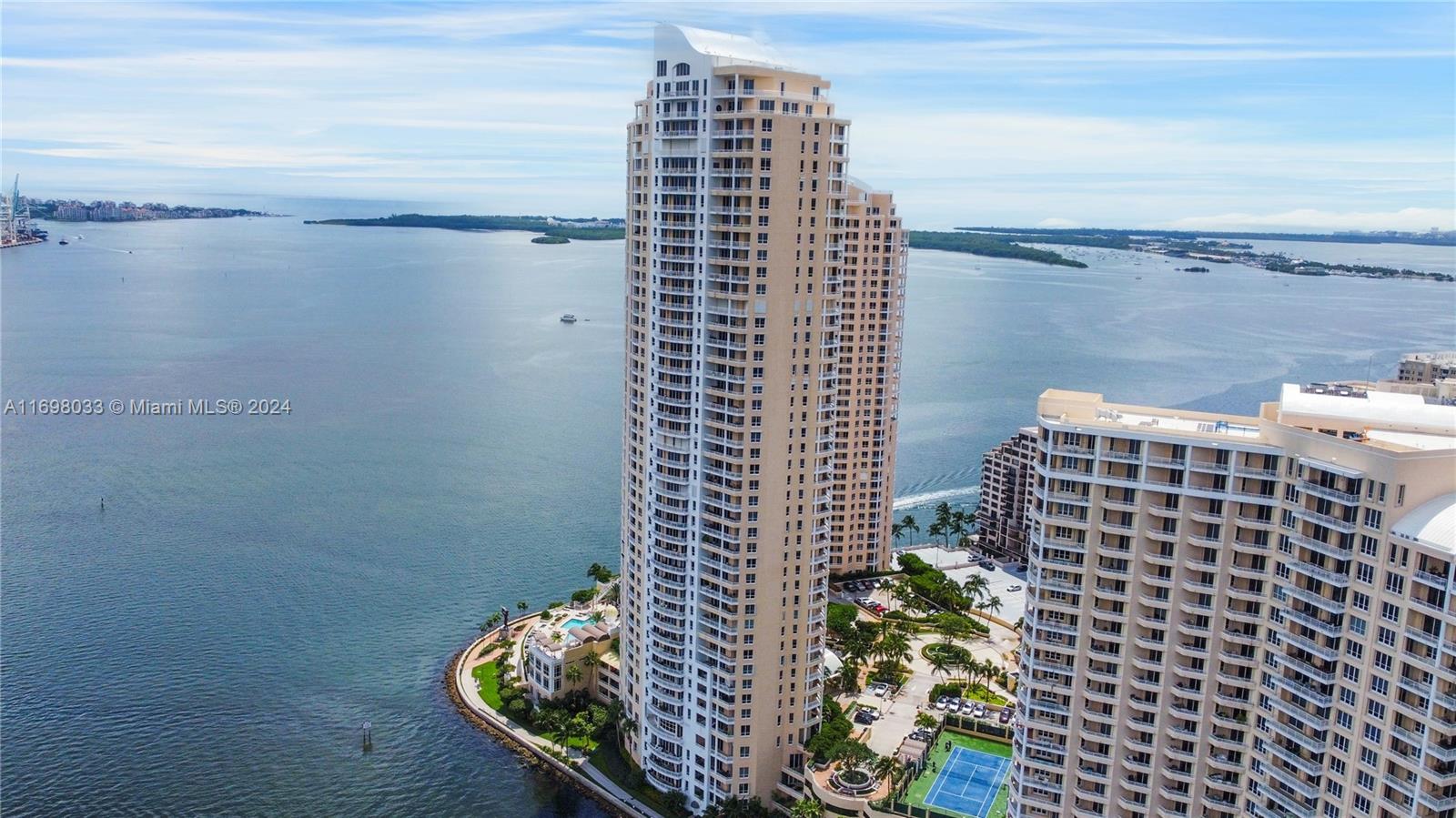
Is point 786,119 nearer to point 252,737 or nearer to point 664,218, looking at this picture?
point 664,218

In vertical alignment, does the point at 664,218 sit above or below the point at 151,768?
above

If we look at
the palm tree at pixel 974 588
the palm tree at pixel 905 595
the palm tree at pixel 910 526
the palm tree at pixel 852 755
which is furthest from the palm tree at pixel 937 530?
the palm tree at pixel 852 755

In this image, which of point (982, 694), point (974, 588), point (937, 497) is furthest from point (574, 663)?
point (937, 497)

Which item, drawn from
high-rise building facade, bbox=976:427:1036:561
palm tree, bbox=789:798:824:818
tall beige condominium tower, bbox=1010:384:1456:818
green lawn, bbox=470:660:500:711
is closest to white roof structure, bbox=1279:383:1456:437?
tall beige condominium tower, bbox=1010:384:1456:818

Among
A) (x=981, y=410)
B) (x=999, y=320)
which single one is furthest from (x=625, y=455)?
(x=999, y=320)

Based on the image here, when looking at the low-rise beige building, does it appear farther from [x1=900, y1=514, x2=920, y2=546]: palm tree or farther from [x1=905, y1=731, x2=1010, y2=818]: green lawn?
[x1=900, y1=514, x2=920, y2=546]: palm tree

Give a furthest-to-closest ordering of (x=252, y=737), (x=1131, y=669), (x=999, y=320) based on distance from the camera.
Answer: (x=999, y=320), (x=252, y=737), (x=1131, y=669)

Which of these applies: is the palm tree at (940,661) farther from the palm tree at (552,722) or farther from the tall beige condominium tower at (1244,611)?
the tall beige condominium tower at (1244,611)
